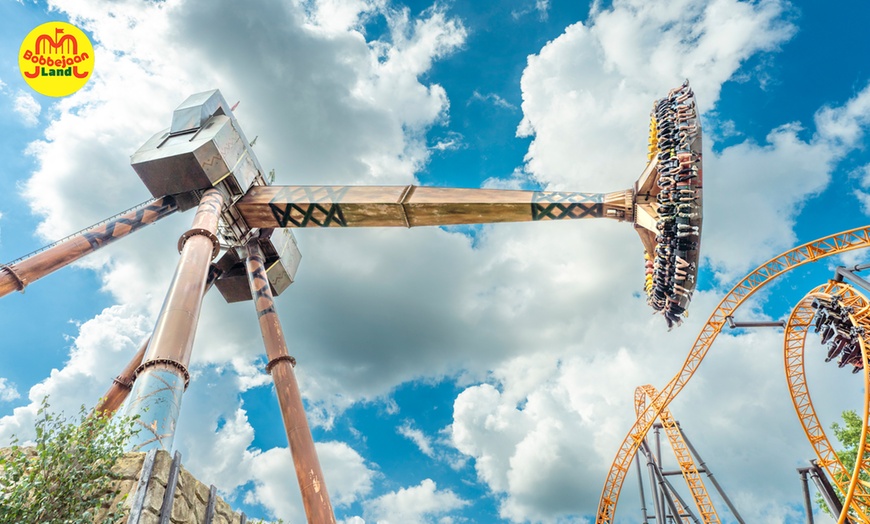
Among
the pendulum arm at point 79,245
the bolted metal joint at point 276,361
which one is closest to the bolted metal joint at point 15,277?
the pendulum arm at point 79,245

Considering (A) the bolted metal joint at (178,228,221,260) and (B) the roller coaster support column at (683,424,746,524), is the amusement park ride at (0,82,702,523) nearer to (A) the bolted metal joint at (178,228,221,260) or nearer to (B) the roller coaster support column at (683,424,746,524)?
(A) the bolted metal joint at (178,228,221,260)

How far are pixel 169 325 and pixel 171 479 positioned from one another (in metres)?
4.30

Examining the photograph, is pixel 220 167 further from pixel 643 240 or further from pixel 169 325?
pixel 643 240

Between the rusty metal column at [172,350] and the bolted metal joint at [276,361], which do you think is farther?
the bolted metal joint at [276,361]

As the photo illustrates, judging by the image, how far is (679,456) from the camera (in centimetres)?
2633

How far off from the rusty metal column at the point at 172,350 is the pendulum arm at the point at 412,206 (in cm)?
302

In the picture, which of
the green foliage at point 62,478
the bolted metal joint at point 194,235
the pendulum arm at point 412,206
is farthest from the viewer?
the pendulum arm at point 412,206

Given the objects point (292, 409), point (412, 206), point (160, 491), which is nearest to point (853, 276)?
point (412, 206)

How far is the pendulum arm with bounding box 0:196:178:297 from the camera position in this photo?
10.2m

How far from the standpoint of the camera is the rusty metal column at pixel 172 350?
24.7 feet

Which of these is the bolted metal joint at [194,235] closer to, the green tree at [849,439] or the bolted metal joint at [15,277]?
the bolted metal joint at [15,277]

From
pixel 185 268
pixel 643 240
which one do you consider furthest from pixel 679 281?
pixel 185 268

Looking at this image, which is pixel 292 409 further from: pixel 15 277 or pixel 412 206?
pixel 15 277

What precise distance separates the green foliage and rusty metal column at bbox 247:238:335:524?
18.6 feet
